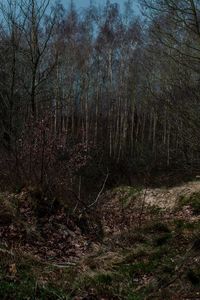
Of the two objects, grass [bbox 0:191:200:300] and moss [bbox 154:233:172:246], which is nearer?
grass [bbox 0:191:200:300]

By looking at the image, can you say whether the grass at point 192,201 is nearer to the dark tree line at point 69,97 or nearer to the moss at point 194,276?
the dark tree line at point 69,97

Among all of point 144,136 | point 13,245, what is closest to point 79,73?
point 144,136

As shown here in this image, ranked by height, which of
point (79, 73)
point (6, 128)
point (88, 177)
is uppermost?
point (79, 73)

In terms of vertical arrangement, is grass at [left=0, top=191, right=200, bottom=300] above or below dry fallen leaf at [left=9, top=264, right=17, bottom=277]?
below

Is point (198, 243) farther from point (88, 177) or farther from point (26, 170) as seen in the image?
point (88, 177)

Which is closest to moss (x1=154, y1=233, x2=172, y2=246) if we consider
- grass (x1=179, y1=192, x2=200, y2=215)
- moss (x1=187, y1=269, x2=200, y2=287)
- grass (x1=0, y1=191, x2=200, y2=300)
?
grass (x1=0, y1=191, x2=200, y2=300)

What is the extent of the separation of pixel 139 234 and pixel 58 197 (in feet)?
6.26

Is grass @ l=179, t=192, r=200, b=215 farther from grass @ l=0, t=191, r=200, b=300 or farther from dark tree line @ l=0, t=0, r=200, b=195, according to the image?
grass @ l=0, t=191, r=200, b=300

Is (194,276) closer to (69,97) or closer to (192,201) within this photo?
(192,201)

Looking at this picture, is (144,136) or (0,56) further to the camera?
(144,136)

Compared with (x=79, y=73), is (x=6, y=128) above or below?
below

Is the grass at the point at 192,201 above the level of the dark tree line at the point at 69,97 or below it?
below

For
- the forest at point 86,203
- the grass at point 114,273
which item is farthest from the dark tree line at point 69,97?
the grass at point 114,273

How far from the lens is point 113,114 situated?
38.6 meters
